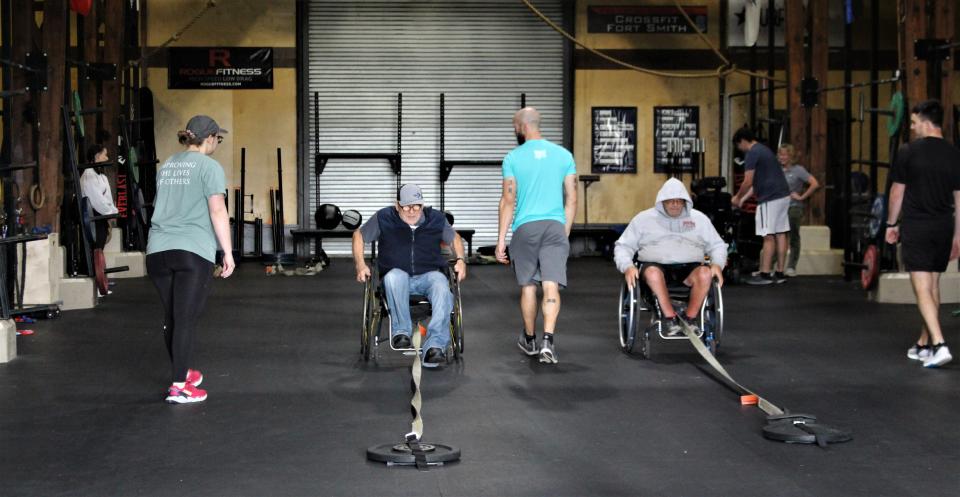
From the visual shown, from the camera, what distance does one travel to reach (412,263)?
24.5ft

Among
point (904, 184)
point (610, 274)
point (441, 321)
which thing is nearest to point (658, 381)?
point (441, 321)

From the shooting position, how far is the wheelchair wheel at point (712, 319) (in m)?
7.73

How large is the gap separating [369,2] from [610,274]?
5704mm

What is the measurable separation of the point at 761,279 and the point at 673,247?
219 inches

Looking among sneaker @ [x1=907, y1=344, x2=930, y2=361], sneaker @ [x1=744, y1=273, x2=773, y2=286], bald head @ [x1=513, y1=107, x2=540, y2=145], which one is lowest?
sneaker @ [x1=907, y1=344, x2=930, y2=361]

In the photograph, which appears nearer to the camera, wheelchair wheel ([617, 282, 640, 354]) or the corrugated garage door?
wheelchair wheel ([617, 282, 640, 354])

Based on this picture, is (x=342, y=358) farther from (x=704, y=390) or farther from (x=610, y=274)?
(x=610, y=274)

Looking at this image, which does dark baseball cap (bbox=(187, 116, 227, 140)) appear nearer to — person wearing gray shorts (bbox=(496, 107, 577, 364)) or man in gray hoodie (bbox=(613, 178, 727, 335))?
person wearing gray shorts (bbox=(496, 107, 577, 364))

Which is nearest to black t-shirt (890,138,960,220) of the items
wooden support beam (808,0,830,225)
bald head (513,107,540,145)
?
bald head (513,107,540,145)

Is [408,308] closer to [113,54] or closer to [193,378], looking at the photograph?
[193,378]

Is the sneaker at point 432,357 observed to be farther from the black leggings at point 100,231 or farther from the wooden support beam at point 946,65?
the black leggings at point 100,231

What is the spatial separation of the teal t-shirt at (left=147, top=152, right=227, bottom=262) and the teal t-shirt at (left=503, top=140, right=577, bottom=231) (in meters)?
1.88

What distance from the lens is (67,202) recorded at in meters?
11.7

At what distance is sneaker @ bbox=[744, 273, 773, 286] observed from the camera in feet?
42.9
